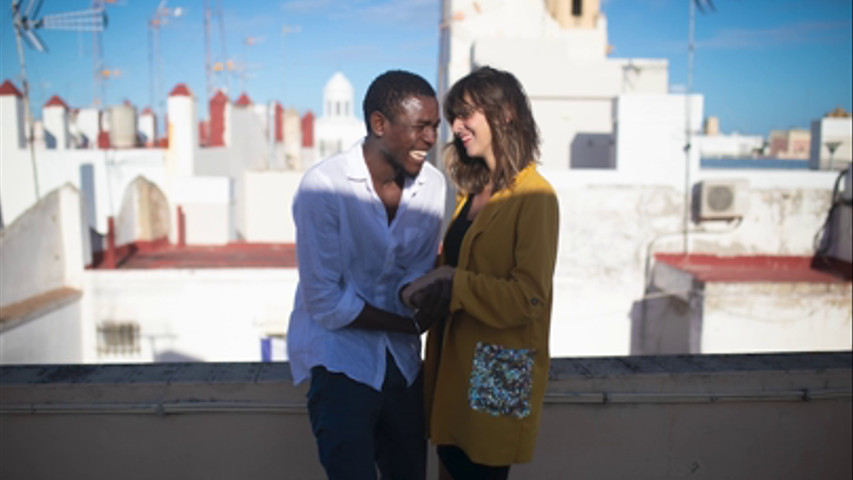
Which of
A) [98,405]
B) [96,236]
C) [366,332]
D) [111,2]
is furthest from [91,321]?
[111,2]

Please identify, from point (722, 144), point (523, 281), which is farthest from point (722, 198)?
point (722, 144)

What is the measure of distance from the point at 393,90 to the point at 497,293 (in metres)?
0.64

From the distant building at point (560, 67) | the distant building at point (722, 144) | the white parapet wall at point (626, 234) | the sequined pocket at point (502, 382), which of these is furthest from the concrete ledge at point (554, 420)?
the distant building at point (722, 144)

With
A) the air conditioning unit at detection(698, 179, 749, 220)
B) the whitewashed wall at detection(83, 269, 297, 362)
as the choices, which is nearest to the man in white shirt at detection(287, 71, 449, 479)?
the whitewashed wall at detection(83, 269, 297, 362)

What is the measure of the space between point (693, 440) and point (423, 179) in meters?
1.52

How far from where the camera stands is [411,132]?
181 cm

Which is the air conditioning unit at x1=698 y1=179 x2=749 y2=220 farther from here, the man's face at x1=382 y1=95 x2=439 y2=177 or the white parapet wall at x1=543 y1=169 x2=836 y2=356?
→ the man's face at x1=382 y1=95 x2=439 y2=177

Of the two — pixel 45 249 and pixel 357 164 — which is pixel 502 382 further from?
pixel 45 249

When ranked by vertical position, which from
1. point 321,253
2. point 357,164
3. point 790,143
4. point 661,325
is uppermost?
point 790,143

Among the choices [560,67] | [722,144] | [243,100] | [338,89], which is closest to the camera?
[560,67]

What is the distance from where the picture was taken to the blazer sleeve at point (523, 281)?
5.65 ft

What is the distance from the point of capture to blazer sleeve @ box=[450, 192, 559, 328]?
1.72 metres

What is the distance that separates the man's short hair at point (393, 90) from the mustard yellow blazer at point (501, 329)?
38cm

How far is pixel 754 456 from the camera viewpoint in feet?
8.32
